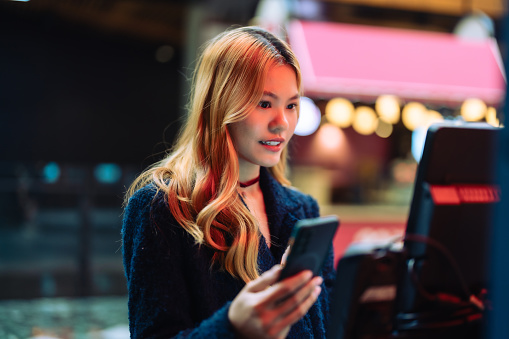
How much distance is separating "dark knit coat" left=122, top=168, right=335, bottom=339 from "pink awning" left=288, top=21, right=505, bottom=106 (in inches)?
183

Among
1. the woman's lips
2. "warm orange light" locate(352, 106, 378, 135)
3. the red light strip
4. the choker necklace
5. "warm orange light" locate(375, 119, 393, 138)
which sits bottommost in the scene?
the red light strip

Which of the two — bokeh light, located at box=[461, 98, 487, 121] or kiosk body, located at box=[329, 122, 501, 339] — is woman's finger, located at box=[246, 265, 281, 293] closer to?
kiosk body, located at box=[329, 122, 501, 339]

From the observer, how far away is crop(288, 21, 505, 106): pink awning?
241 inches

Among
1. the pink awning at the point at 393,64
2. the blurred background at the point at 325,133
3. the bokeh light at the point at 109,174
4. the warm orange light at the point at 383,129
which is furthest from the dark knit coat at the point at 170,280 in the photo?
the bokeh light at the point at 109,174

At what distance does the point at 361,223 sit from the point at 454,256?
5272 millimetres

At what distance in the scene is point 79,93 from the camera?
1345 centimetres

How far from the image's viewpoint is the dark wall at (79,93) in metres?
12.6

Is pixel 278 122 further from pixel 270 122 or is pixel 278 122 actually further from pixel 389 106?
pixel 389 106

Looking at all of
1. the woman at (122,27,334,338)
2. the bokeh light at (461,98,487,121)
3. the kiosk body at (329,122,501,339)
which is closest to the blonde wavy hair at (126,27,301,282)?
the woman at (122,27,334,338)

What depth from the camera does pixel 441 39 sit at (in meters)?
6.89

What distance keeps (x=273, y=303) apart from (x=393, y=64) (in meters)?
5.90

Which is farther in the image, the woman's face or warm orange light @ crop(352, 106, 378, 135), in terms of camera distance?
warm orange light @ crop(352, 106, 378, 135)

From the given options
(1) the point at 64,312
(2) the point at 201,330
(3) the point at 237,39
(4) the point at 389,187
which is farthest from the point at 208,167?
(4) the point at 389,187

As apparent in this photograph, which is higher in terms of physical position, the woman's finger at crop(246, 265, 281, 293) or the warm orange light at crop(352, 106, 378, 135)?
the warm orange light at crop(352, 106, 378, 135)
